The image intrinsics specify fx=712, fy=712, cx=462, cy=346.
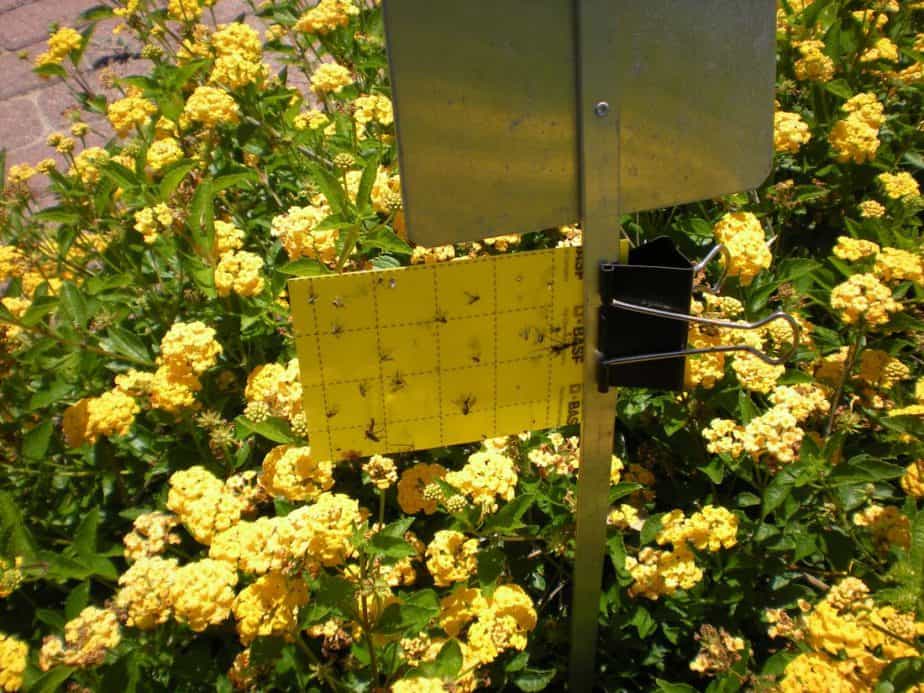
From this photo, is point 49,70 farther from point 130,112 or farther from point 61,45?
point 130,112

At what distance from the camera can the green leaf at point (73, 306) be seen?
89.4 inches

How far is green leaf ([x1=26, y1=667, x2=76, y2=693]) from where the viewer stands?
4.87 feet

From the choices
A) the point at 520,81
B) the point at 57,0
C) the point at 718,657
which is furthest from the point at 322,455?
the point at 57,0

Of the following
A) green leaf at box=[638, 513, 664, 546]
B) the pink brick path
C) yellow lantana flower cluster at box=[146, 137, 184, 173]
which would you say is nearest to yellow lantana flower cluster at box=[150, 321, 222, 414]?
yellow lantana flower cluster at box=[146, 137, 184, 173]

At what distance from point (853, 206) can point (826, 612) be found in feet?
6.22

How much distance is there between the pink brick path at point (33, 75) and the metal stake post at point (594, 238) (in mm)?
4263

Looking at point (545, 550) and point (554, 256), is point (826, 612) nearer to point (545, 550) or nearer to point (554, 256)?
point (545, 550)

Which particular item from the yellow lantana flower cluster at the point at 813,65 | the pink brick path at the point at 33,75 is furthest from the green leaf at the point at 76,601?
the pink brick path at the point at 33,75

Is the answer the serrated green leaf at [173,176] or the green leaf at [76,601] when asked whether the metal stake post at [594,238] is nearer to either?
the green leaf at [76,601]

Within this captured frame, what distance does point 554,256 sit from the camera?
125 centimetres

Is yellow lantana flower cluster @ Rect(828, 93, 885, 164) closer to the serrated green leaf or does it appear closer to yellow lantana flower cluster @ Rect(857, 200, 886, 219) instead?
yellow lantana flower cluster @ Rect(857, 200, 886, 219)

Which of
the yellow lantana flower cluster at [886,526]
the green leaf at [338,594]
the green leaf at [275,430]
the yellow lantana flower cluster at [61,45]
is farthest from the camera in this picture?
the yellow lantana flower cluster at [61,45]

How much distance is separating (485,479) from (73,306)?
1.50 m

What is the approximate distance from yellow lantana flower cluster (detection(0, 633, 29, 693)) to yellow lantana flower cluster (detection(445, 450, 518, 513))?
1007 mm
